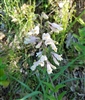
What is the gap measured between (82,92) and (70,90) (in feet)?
0.33

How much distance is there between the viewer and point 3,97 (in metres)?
2.25

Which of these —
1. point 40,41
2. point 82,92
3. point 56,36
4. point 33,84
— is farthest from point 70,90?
point 40,41

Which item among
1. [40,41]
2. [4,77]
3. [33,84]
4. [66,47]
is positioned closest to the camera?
[40,41]

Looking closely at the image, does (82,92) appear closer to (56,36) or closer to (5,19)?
(56,36)

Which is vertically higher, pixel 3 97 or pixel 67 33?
pixel 67 33

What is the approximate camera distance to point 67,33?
2.44m

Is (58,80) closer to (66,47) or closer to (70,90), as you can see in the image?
(70,90)

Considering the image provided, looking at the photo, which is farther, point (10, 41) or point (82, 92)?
point (10, 41)

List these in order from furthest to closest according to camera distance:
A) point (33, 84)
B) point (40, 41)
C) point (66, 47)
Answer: point (66, 47) → point (33, 84) → point (40, 41)

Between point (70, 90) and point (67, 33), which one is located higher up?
point (67, 33)

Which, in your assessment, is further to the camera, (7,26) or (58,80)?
(7,26)

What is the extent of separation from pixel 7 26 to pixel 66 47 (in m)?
0.56

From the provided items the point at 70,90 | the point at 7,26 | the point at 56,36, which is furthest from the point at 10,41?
the point at 70,90

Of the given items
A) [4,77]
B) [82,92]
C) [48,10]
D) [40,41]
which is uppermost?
[48,10]
